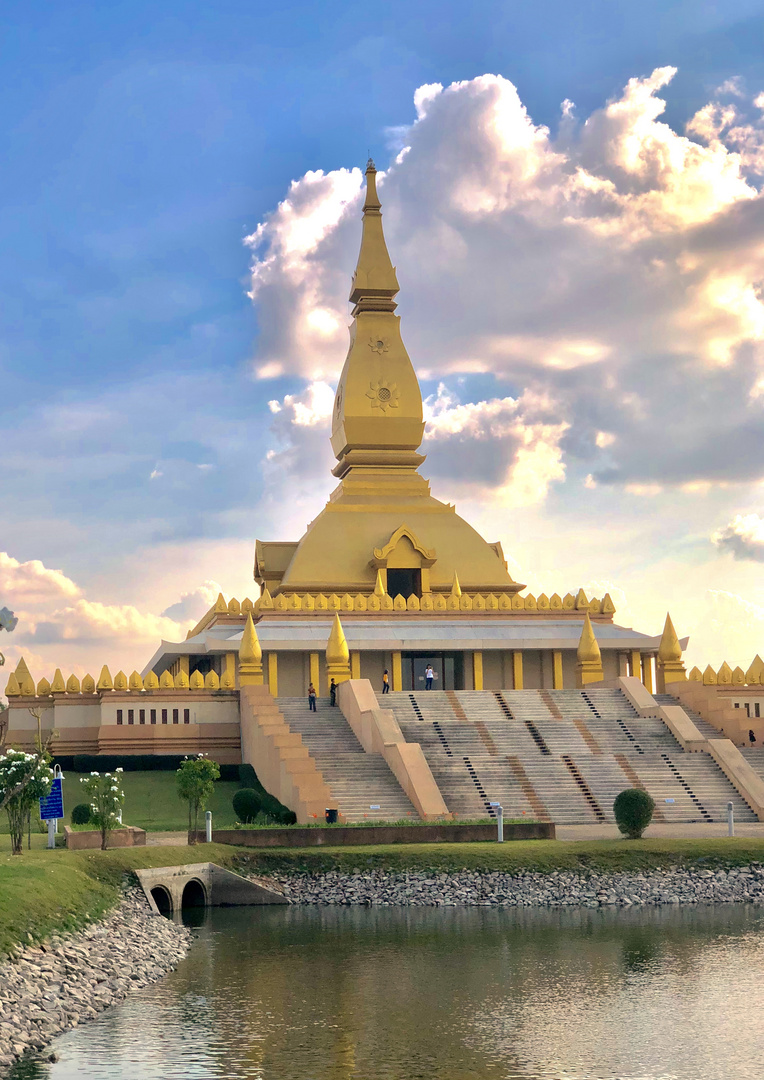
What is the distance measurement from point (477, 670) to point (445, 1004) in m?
31.1

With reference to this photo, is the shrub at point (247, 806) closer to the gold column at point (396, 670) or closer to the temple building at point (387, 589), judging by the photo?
the temple building at point (387, 589)

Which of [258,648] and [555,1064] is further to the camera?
[258,648]

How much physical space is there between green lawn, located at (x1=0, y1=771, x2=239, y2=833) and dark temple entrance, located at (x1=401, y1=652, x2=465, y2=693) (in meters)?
10.2

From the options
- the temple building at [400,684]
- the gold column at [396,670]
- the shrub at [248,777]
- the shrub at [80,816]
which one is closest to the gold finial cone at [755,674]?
the temple building at [400,684]

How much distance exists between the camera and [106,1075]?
17406 millimetres

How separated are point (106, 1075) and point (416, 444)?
44161mm

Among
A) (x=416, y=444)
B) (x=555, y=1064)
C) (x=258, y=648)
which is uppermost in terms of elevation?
(x=416, y=444)

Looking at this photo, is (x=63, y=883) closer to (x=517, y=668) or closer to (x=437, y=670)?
(x=437, y=670)

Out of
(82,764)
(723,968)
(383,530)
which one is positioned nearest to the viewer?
(723,968)

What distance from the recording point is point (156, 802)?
137 ft

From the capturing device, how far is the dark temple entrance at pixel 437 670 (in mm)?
52625

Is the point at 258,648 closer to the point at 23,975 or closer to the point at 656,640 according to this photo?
the point at 656,640

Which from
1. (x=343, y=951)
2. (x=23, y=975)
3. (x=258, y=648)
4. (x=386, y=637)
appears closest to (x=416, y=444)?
(x=386, y=637)

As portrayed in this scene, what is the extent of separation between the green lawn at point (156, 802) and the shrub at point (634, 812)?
9686 mm
